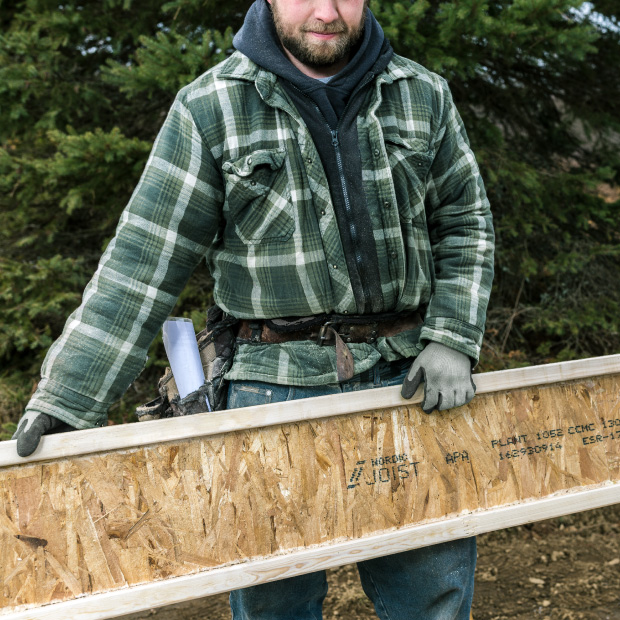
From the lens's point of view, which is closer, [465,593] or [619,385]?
[465,593]

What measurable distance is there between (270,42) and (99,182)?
93.2 inches

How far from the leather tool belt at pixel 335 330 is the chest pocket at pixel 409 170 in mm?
333

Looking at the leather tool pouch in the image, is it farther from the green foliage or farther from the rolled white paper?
the green foliage

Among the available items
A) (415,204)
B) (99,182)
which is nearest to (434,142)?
(415,204)

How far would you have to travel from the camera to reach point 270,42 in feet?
6.15

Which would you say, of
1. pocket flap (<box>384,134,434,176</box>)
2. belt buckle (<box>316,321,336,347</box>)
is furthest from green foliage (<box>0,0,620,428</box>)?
belt buckle (<box>316,321,336,347</box>)

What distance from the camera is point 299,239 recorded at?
6.04ft

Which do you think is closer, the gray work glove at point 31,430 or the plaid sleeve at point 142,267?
the gray work glove at point 31,430

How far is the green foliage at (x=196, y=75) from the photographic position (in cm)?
360

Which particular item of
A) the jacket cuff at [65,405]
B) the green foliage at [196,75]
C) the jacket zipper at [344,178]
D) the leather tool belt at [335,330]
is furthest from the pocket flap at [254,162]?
the green foliage at [196,75]

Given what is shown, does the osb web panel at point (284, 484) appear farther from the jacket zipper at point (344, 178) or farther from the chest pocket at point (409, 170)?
the chest pocket at point (409, 170)

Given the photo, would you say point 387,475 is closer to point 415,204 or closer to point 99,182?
point 415,204

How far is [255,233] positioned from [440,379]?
27.4 inches

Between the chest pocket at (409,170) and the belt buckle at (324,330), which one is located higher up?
the chest pocket at (409,170)
